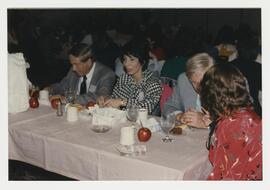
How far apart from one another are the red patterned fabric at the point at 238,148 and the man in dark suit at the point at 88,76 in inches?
64.0

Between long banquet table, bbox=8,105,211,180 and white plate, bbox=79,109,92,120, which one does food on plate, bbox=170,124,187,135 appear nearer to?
long banquet table, bbox=8,105,211,180

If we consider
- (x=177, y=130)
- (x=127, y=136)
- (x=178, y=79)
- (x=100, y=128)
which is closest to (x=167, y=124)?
(x=177, y=130)

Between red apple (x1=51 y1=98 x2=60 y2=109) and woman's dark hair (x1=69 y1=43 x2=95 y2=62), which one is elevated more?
woman's dark hair (x1=69 y1=43 x2=95 y2=62)

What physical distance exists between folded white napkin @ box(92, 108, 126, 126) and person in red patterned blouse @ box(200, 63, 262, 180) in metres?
0.74

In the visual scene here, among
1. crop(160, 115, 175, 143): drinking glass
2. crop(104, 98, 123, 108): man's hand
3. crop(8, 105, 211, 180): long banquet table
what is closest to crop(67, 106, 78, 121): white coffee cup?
crop(8, 105, 211, 180): long banquet table

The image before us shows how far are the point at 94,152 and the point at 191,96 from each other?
1.03m

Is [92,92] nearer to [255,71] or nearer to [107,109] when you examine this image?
[107,109]

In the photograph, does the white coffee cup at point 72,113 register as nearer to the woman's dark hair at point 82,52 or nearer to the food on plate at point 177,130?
the food on plate at point 177,130

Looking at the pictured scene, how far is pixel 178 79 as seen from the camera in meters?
3.04

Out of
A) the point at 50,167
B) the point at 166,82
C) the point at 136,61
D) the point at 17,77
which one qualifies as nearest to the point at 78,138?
the point at 50,167

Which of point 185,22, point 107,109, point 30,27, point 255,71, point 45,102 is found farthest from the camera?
point 185,22

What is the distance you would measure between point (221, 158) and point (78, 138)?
868 mm

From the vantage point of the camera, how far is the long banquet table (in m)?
1.98
